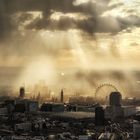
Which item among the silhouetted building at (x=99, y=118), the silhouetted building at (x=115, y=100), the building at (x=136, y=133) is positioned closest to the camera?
the building at (x=136, y=133)

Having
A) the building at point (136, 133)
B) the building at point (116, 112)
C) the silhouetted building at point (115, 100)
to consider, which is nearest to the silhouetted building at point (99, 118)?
the building at point (116, 112)

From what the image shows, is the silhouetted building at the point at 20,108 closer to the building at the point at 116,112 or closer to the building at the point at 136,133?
the building at the point at 116,112

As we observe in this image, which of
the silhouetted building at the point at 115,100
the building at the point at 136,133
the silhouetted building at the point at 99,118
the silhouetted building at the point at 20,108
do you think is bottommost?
the building at the point at 136,133

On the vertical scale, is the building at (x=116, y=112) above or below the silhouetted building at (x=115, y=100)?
below

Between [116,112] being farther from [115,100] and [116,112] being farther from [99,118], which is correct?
[99,118]

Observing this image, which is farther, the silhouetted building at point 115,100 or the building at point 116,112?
the silhouetted building at point 115,100

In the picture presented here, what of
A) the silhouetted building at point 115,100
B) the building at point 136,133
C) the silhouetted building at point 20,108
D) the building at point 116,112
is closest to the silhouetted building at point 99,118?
the building at point 116,112

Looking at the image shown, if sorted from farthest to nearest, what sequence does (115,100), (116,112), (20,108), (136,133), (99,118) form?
1. (115,100)
2. (20,108)
3. (116,112)
4. (99,118)
5. (136,133)

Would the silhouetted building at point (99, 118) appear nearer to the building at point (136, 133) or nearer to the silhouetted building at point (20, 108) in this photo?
the building at point (136, 133)

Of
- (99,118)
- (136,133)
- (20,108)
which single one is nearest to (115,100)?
(20,108)

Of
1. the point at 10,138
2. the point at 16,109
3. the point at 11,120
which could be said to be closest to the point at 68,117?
the point at 11,120

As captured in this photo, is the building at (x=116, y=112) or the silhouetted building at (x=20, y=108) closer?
the building at (x=116, y=112)

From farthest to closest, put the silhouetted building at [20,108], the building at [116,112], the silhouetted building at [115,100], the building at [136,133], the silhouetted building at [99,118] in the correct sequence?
the silhouetted building at [115,100]
the silhouetted building at [20,108]
the building at [116,112]
the silhouetted building at [99,118]
the building at [136,133]
